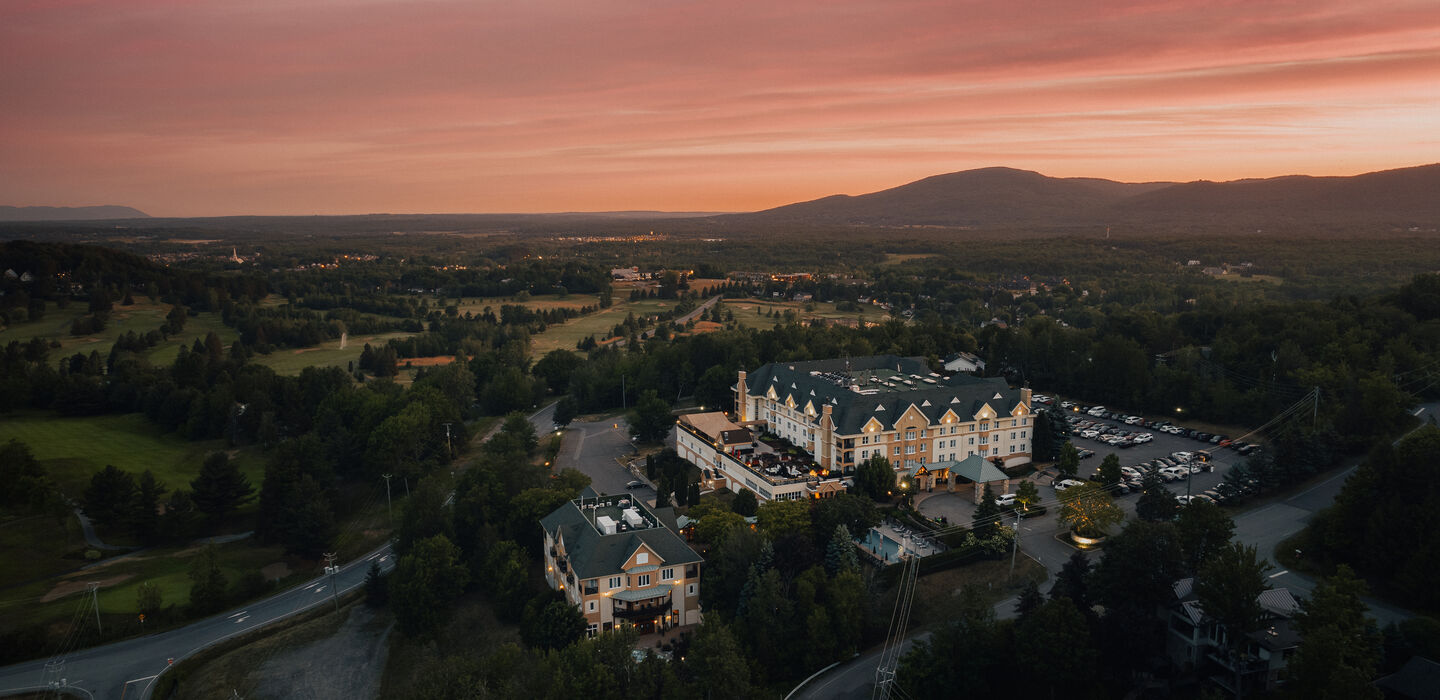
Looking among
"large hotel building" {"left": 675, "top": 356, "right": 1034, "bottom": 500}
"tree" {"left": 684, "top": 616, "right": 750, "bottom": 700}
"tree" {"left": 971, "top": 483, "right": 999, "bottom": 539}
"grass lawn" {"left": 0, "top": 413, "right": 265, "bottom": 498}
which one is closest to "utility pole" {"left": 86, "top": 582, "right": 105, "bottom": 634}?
"grass lawn" {"left": 0, "top": 413, "right": 265, "bottom": 498}

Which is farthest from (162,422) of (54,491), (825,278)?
(825,278)

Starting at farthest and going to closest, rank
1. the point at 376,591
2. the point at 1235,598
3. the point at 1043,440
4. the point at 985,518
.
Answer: the point at 1043,440, the point at 376,591, the point at 985,518, the point at 1235,598

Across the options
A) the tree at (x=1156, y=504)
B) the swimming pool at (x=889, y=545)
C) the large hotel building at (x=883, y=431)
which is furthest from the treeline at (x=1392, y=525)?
the swimming pool at (x=889, y=545)

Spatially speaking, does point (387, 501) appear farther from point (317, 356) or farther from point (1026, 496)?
point (317, 356)

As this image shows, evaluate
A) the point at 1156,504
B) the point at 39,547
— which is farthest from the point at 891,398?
the point at 39,547

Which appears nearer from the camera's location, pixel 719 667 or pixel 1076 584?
pixel 719 667

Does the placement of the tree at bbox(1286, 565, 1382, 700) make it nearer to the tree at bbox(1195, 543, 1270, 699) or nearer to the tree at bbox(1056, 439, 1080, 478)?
the tree at bbox(1195, 543, 1270, 699)
